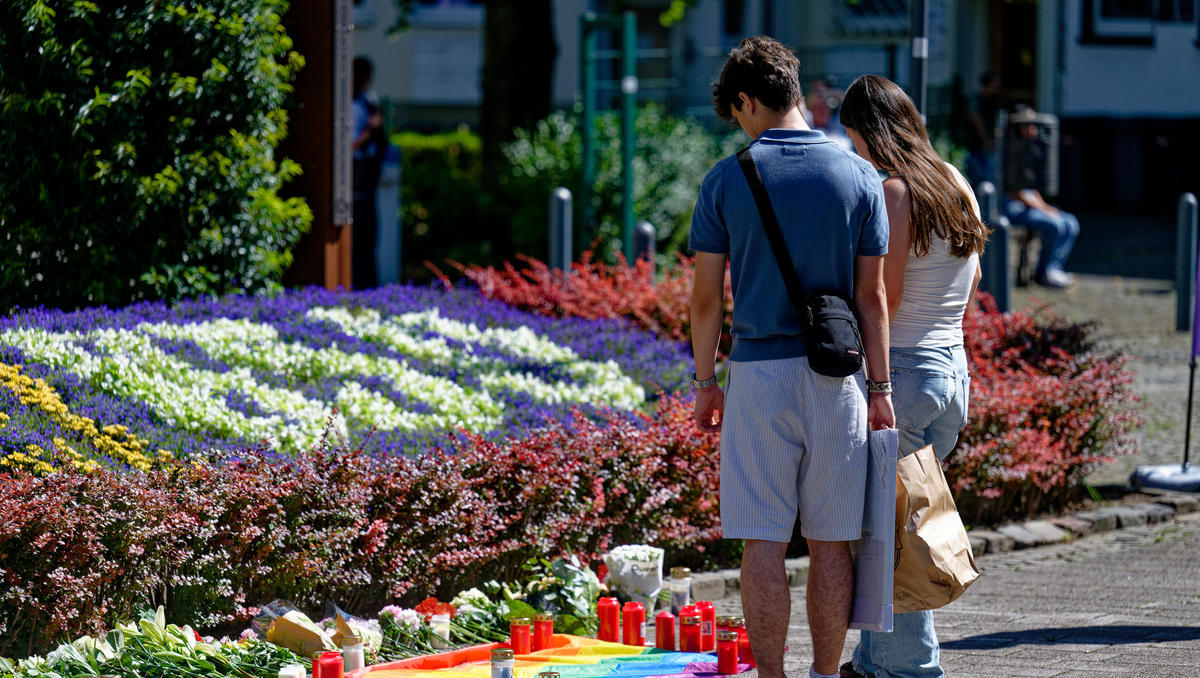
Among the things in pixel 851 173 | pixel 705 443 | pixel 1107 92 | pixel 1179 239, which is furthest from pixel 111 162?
pixel 1107 92

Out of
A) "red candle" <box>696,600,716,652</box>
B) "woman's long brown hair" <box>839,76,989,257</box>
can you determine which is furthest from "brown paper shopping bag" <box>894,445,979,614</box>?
"red candle" <box>696,600,716,652</box>

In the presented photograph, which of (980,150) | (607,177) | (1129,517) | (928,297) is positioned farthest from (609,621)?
(980,150)

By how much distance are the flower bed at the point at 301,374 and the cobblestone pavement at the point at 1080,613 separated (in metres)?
1.68

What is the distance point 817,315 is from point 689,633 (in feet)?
5.17

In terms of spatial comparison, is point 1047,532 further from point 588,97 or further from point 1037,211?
point 1037,211

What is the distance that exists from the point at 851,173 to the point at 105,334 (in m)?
4.16

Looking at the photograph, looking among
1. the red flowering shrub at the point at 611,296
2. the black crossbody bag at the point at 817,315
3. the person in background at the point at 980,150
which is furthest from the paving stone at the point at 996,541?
the person in background at the point at 980,150

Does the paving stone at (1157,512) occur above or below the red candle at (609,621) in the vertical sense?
below

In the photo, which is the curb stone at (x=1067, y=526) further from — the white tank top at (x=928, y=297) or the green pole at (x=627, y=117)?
the green pole at (x=627, y=117)

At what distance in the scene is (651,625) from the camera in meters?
6.02

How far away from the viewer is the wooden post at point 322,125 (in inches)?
367

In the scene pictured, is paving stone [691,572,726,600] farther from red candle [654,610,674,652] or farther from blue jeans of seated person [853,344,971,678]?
blue jeans of seated person [853,344,971,678]

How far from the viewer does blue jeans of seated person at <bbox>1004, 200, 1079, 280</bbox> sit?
16109mm

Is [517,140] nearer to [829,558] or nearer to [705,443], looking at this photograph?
[705,443]
